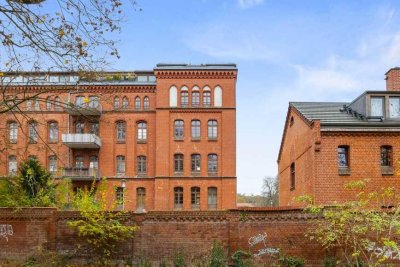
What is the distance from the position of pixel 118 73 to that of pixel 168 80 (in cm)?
3052

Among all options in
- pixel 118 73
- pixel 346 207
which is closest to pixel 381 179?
pixel 346 207

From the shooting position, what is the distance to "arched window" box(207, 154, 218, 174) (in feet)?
135

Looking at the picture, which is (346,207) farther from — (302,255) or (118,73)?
(118,73)

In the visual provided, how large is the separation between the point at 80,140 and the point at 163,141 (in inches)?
258

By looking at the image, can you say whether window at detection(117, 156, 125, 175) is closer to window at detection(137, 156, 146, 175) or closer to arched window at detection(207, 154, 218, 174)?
window at detection(137, 156, 146, 175)

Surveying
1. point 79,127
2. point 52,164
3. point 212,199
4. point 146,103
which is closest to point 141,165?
point 146,103

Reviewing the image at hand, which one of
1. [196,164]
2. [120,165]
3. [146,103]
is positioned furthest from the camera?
[146,103]

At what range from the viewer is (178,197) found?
133ft

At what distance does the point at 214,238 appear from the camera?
60.0 feet

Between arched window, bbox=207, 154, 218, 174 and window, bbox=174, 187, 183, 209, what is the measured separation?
2.83m

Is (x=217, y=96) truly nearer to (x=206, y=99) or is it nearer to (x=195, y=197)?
(x=206, y=99)

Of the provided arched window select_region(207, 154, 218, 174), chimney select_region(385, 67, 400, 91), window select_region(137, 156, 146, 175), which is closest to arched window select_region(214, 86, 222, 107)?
arched window select_region(207, 154, 218, 174)

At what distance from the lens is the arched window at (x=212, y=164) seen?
41.1m

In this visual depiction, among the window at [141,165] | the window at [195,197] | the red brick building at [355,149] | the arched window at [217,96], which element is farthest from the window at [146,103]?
the red brick building at [355,149]
